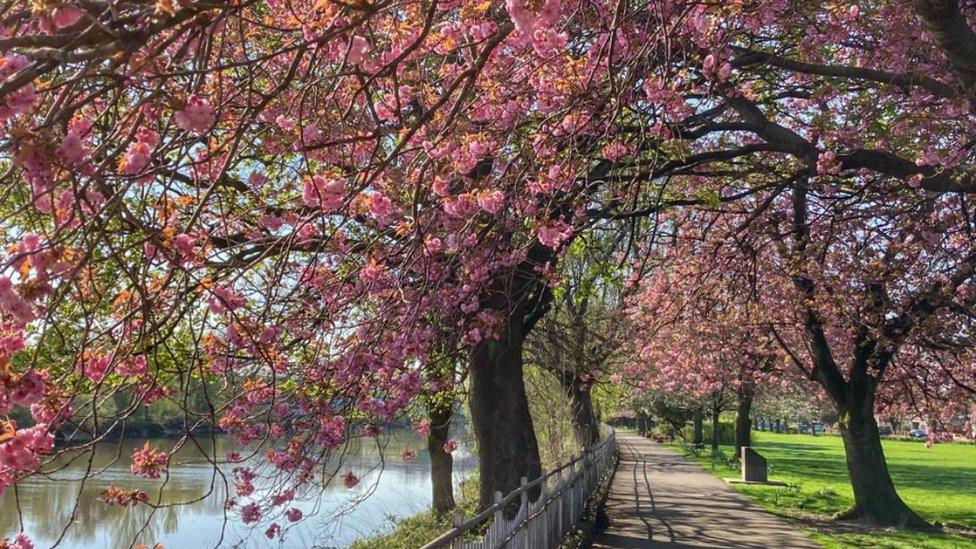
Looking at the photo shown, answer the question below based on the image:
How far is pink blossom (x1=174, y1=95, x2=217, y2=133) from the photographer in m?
2.92

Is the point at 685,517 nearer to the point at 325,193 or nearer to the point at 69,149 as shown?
the point at 325,193

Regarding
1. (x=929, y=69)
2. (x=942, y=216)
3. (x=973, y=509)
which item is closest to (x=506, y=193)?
(x=929, y=69)

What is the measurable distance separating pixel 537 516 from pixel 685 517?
761 cm

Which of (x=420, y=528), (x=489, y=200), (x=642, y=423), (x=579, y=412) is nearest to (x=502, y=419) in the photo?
(x=420, y=528)

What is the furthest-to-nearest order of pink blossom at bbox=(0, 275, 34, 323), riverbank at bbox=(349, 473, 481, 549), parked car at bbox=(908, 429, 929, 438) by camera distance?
1. parked car at bbox=(908, 429, 929, 438)
2. riverbank at bbox=(349, 473, 481, 549)
3. pink blossom at bbox=(0, 275, 34, 323)

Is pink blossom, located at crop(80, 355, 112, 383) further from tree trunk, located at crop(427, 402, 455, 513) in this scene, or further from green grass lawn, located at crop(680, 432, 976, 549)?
tree trunk, located at crop(427, 402, 455, 513)

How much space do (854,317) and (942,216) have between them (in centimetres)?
261

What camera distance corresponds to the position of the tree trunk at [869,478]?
14250 millimetres

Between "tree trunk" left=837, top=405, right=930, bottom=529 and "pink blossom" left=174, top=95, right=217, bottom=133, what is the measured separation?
1422 cm

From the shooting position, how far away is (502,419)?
9.74 meters

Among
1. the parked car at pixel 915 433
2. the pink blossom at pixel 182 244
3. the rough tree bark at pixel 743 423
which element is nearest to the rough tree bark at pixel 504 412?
the pink blossom at pixel 182 244

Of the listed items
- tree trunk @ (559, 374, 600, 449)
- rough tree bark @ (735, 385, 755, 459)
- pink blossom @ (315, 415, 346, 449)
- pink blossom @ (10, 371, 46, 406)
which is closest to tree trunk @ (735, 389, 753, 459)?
rough tree bark @ (735, 385, 755, 459)

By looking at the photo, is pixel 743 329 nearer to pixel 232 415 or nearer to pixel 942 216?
pixel 942 216

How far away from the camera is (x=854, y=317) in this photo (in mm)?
12961
